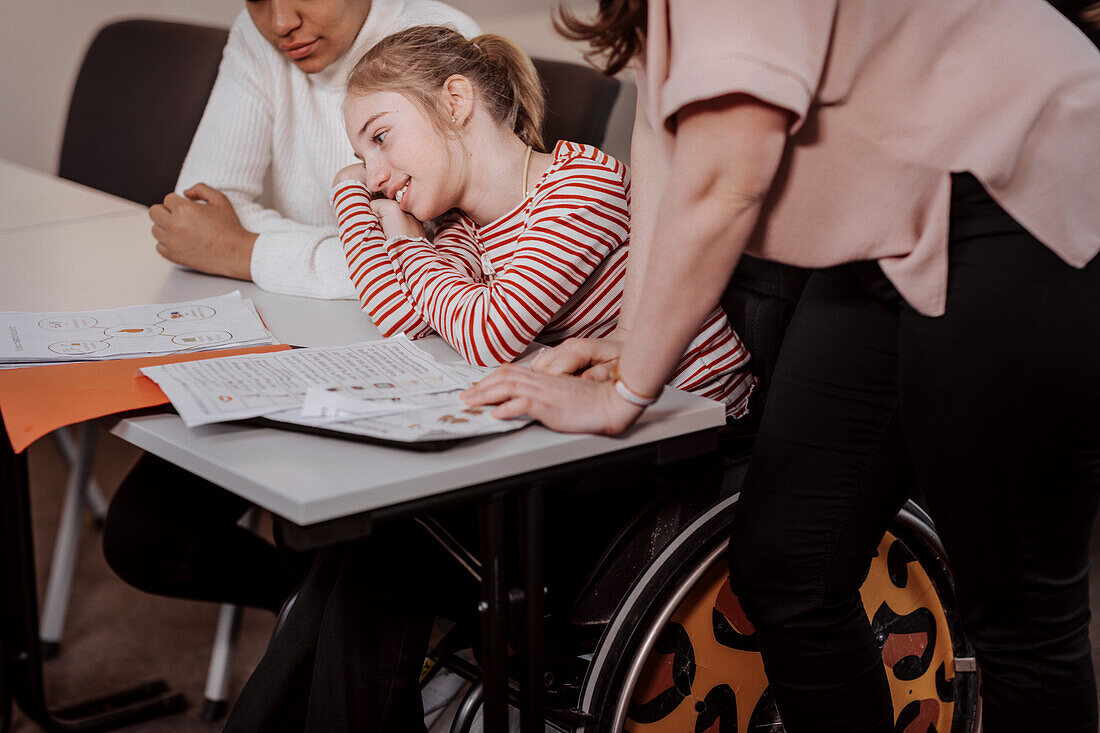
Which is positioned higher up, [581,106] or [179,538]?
[581,106]

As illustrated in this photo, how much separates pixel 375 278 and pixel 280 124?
52 centimetres

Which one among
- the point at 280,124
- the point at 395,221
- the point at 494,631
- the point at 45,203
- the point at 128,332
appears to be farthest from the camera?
the point at 45,203

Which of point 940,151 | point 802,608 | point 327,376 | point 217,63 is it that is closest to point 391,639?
point 327,376

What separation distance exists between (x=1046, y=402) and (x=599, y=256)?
1.56 feet

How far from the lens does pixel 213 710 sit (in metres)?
1.60

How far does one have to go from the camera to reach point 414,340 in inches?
45.3

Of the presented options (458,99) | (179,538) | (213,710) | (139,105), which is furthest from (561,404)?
(139,105)

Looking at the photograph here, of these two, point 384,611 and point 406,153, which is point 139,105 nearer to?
point 406,153

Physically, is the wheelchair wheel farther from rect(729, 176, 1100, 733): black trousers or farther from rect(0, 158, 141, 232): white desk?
rect(0, 158, 141, 232): white desk

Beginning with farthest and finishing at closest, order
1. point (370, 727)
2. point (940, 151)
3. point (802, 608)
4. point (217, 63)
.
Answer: point (217, 63) < point (370, 727) < point (802, 608) < point (940, 151)

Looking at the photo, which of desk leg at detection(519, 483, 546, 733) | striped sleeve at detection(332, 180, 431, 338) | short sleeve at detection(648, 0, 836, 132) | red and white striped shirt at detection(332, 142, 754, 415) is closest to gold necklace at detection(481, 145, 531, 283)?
red and white striped shirt at detection(332, 142, 754, 415)

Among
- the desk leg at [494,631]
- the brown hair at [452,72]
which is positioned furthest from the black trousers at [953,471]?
the brown hair at [452,72]

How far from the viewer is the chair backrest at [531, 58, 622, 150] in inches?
60.7

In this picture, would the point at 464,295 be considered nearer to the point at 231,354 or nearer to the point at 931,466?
the point at 231,354
